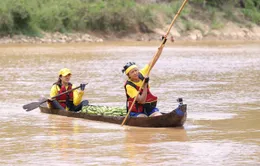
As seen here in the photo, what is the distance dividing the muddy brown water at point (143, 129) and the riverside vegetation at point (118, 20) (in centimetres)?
2297

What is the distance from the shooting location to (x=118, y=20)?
5344 cm

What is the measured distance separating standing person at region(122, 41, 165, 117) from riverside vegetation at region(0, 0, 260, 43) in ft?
113

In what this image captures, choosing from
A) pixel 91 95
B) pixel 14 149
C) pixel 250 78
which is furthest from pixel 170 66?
pixel 14 149

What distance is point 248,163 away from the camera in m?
9.06

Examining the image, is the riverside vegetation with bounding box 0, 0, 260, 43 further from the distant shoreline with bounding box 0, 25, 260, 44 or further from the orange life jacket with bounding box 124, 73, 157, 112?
the orange life jacket with bounding box 124, 73, 157, 112

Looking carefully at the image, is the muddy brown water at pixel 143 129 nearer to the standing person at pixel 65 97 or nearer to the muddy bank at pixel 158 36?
the standing person at pixel 65 97

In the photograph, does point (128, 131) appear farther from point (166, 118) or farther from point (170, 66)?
point (170, 66)

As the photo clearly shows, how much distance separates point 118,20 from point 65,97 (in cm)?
3945

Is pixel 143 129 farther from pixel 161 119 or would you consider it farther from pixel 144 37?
pixel 144 37

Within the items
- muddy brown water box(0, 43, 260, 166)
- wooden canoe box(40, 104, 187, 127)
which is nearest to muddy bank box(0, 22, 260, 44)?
muddy brown water box(0, 43, 260, 166)

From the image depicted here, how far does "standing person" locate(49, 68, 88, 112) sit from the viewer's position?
1402cm

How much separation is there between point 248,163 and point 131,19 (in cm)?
4515

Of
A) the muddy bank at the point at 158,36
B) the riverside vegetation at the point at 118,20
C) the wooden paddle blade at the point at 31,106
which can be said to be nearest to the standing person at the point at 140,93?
the wooden paddle blade at the point at 31,106

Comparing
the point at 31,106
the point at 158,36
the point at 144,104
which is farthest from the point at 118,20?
the point at 144,104
